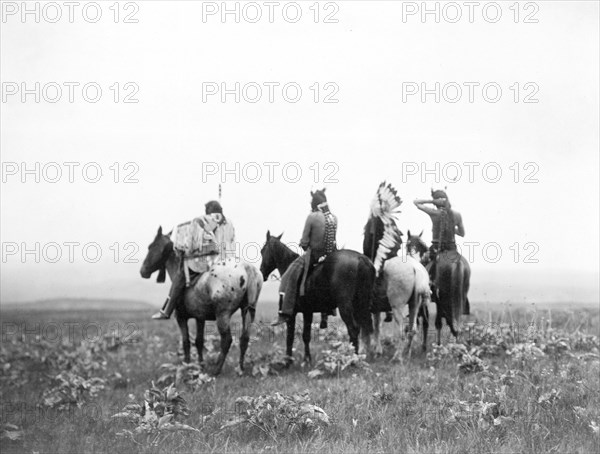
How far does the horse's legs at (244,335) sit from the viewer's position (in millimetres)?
13215

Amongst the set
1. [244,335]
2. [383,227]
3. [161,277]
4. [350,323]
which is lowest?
[244,335]

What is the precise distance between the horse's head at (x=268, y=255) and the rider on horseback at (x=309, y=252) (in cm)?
61

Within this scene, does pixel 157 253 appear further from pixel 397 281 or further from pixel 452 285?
pixel 452 285

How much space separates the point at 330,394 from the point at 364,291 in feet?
10.8

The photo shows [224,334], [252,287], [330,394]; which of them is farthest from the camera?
[252,287]

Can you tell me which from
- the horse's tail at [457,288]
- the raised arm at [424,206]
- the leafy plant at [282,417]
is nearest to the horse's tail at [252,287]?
the raised arm at [424,206]

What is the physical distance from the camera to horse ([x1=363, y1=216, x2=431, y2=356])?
13727 mm

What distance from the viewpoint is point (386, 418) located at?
9.00 meters

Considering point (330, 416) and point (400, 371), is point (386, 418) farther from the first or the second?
point (400, 371)

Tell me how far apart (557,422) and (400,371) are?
12.0 ft

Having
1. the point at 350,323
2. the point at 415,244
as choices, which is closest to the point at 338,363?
the point at 350,323

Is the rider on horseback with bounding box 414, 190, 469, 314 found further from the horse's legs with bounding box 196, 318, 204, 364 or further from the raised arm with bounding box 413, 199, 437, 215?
the horse's legs with bounding box 196, 318, 204, 364

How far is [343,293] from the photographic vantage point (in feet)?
43.3

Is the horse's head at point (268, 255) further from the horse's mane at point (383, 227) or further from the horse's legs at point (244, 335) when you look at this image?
the horse's mane at point (383, 227)
